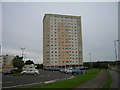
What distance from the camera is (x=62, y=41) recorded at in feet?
347

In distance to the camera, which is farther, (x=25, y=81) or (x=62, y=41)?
(x=62, y=41)

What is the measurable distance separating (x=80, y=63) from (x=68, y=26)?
2646 centimetres

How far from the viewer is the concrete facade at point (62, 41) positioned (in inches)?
3983

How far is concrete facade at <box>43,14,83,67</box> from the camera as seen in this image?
101162 millimetres

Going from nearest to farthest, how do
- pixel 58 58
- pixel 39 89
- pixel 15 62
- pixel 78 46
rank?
pixel 39 89 < pixel 15 62 < pixel 58 58 < pixel 78 46

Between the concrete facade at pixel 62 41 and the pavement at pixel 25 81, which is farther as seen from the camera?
the concrete facade at pixel 62 41

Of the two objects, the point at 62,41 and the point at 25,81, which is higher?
the point at 62,41

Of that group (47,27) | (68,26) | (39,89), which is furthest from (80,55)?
(39,89)

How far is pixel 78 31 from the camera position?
11031cm

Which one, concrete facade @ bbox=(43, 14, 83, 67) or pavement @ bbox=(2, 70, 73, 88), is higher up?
concrete facade @ bbox=(43, 14, 83, 67)

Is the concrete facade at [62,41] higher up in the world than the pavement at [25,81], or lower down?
higher up

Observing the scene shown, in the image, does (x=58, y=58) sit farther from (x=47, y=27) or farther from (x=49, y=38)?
(x=47, y=27)

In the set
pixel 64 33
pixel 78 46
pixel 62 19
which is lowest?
pixel 78 46

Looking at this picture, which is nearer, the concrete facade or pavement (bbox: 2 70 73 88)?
pavement (bbox: 2 70 73 88)
